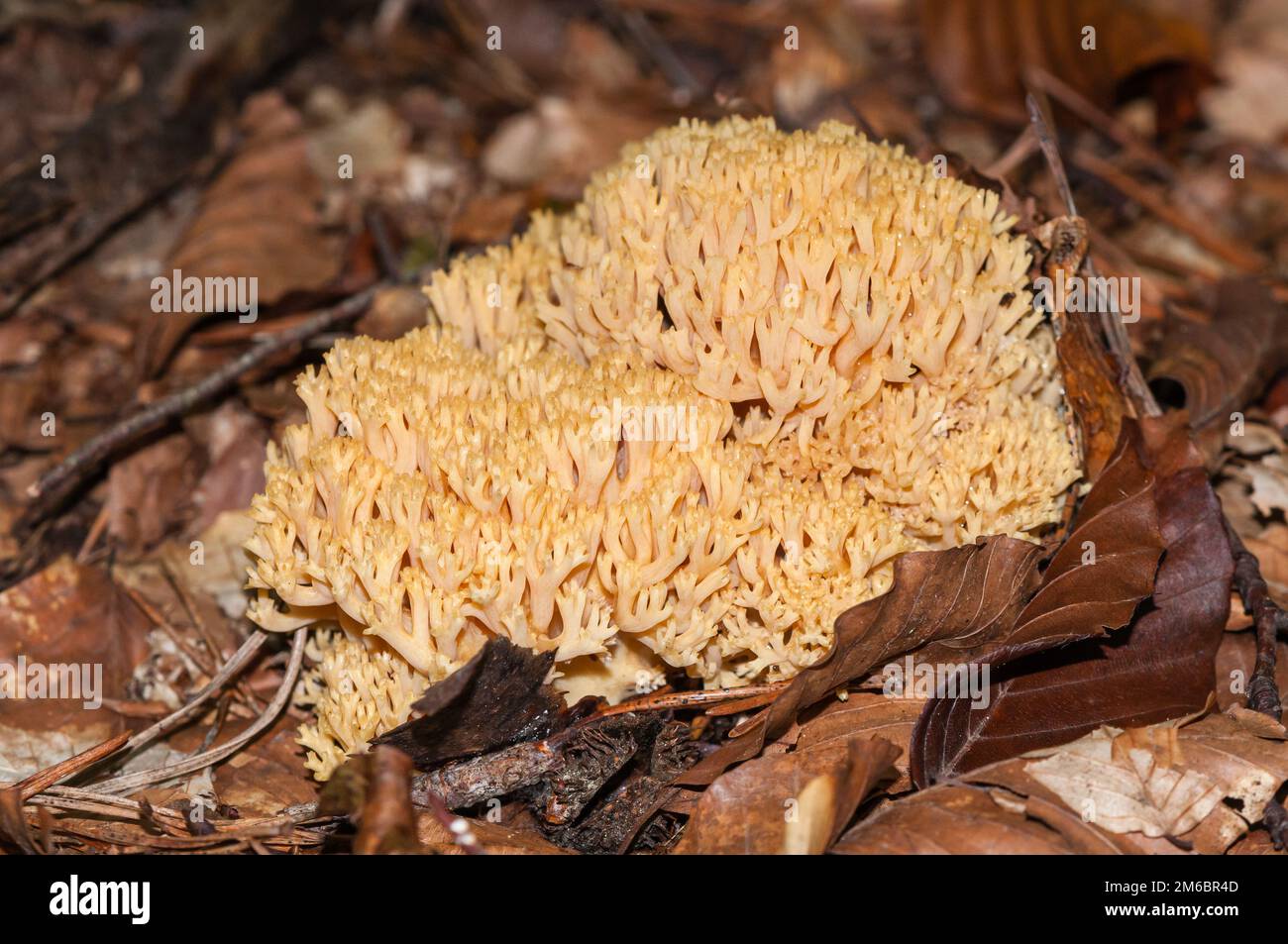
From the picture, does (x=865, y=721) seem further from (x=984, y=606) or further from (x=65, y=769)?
(x=65, y=769)

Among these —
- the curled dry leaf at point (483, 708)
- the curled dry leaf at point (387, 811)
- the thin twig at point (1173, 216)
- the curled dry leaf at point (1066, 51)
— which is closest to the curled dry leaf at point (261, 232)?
the curled dry leaf at point (483, 708)

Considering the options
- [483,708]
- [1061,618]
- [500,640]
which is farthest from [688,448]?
[1061,618]

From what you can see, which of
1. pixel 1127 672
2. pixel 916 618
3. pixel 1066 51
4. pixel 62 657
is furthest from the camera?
pixel 1066 51

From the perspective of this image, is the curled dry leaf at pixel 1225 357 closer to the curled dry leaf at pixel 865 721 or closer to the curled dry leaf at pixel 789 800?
the curled dry leaf at pixel 865 721

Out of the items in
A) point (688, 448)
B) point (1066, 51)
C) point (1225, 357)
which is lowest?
point (688, 448)

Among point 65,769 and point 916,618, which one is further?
point 65,769
